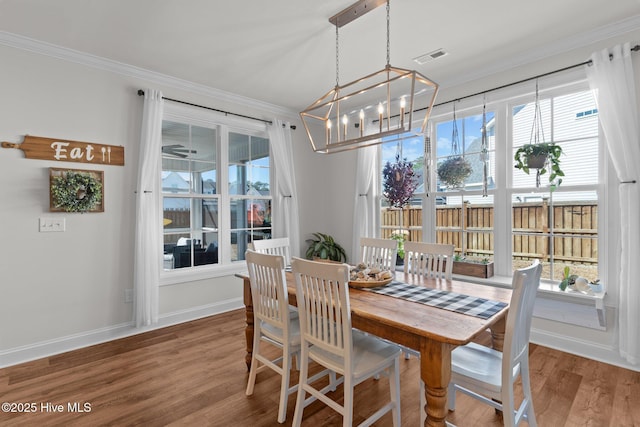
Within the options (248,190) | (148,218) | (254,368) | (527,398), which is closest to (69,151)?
(148,218)

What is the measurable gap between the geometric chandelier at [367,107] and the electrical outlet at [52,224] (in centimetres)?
240

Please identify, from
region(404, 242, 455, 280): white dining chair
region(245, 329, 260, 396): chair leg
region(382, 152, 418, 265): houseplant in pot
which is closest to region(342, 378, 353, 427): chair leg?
region(245, 329, 260, 396): chair leg

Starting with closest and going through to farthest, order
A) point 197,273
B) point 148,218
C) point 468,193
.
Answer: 1. point 148,218
2. point 468,193
3. point 197,273

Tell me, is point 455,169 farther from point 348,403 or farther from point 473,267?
point 348,403

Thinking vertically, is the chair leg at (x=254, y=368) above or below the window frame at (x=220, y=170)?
below

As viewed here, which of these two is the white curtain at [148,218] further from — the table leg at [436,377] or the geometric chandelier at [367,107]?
the table leg at [436,377]

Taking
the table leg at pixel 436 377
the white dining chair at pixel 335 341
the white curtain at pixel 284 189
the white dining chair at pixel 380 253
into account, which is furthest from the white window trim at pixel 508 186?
the table leg at pixel 436 377

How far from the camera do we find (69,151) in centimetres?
296

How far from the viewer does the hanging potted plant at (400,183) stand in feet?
12.7

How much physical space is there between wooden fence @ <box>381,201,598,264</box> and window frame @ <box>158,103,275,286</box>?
234 centimetres

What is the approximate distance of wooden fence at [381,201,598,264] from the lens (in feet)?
9.51

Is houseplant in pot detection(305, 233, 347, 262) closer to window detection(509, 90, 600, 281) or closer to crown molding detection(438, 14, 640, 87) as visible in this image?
window detection(509, 90, 600, 281)

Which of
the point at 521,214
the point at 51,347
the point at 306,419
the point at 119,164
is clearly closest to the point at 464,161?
the point at 521,214

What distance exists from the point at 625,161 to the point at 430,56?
5.94 feet
